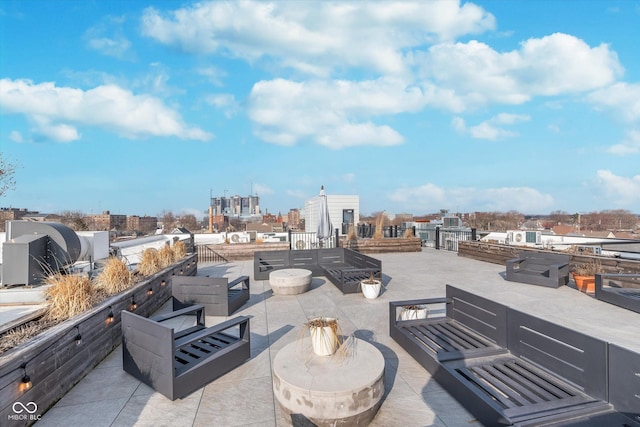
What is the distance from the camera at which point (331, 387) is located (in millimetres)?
2441

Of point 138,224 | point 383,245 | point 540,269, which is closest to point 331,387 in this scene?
point 540,269

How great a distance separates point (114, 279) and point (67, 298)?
1175mm

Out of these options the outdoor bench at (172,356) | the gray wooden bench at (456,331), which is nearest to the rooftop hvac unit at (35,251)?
the outdoor bench at (172,356)

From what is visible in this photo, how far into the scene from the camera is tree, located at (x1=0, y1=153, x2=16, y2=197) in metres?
10.9

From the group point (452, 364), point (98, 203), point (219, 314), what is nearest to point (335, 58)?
point (219, 314)

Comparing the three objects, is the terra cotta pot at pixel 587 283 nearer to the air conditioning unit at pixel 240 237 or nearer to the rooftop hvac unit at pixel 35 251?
the rooftop hvac unit at pixel 35 251

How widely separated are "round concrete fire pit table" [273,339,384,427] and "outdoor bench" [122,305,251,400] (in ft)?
2.67

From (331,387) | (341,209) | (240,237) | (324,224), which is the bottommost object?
(331,387)

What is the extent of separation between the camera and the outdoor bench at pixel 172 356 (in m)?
2.85

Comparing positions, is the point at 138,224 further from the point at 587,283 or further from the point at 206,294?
the point at 587,283

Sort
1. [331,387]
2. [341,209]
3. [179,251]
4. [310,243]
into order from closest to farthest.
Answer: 1. [331,387]
2. [179,251]
3. [310,243]
4. [341,209]

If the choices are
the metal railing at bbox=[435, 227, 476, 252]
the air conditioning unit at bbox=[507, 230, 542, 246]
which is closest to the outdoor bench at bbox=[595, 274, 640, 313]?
the air conditioning unit at bbox=[507, 230, 542, 246]

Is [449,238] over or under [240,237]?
over

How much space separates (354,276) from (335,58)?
11.9 meters
